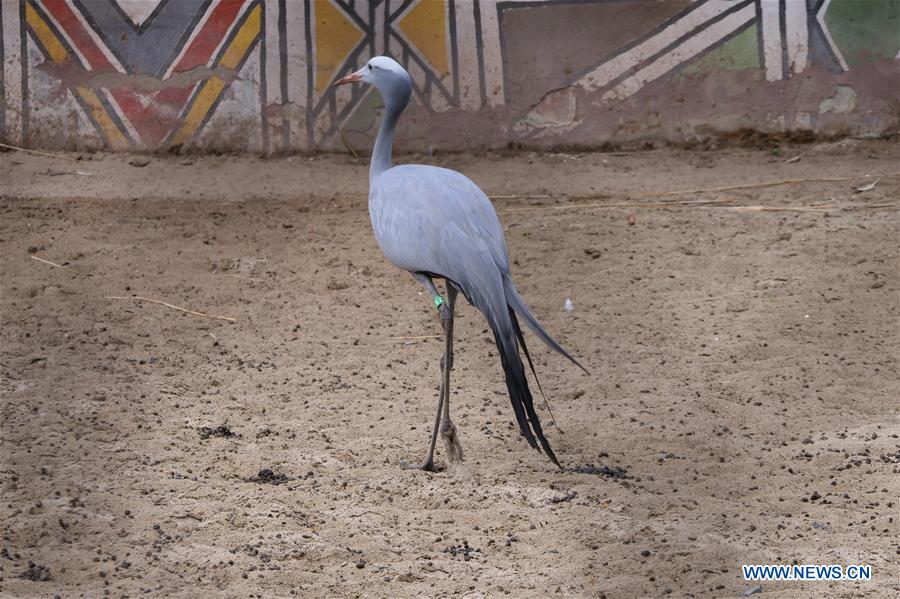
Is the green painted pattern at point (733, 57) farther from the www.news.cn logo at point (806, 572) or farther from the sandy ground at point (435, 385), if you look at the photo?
the www.news.cn logo at point (806, 572)

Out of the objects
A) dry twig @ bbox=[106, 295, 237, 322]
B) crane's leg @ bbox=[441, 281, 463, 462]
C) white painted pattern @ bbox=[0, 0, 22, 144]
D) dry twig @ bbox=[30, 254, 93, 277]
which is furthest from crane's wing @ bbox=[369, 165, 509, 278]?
white painted pattern @ bbox=[0, 0, 22, 144]

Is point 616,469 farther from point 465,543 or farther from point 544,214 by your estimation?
point 544,214

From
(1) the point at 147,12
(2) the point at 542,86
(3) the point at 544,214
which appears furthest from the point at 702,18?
(1) the point at 147,12

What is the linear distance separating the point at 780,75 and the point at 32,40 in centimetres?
403

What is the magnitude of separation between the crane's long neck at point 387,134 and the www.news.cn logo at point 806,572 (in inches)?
68.8

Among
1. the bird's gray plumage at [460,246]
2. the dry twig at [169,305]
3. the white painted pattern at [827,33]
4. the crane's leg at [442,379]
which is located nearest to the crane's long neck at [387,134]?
the bird's gray plumage at [460,246]

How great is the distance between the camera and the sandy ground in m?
2.82

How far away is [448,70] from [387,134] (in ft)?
7.98

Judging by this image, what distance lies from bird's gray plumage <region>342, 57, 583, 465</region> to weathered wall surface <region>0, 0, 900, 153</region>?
2631 millimetres

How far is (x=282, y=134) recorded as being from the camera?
6090 millimetres

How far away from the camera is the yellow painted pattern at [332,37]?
6020 millimetres

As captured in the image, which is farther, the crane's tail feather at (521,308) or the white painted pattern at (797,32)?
the white painted pattern at (797,32)

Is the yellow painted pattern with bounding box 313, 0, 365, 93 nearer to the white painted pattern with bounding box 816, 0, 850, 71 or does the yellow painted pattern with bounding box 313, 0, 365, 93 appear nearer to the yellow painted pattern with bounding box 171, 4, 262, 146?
the yellow painted pattern with bounding box 171, 4, 262, 146

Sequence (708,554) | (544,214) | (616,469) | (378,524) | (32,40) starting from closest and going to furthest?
(708,554) → (378,524) → (616,469) → (544,214) → (32,40)
